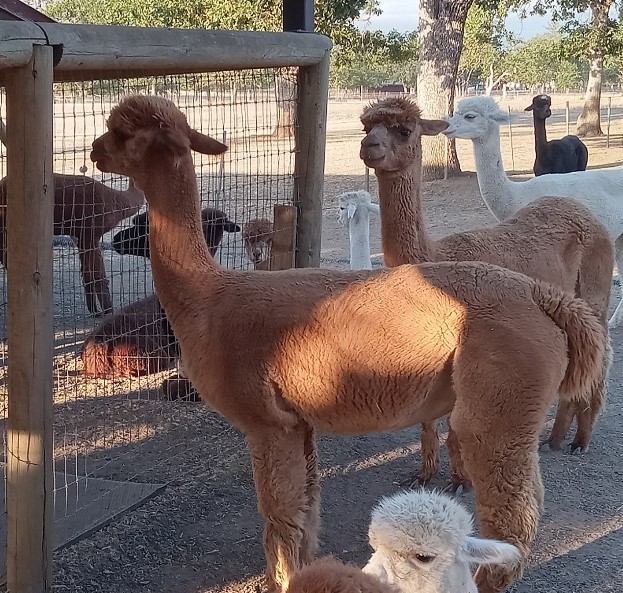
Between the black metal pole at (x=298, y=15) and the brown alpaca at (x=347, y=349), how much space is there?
2.00 meters

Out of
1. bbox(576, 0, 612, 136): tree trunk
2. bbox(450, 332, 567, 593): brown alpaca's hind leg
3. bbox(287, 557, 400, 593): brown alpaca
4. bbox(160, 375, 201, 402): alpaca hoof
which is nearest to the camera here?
bbox(287, 557, 400, 593): brown alpaca

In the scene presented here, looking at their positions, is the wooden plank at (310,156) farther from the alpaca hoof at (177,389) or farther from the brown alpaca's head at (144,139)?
the brown alpaca's head at (144,139)

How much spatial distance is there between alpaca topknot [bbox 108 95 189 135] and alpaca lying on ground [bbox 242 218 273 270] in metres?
2.47

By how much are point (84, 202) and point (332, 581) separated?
383 cm

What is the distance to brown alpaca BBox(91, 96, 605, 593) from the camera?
3.20 m

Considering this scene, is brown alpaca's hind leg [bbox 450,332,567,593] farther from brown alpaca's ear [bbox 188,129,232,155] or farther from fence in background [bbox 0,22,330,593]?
fence in background [bbox 0,22,330,593]

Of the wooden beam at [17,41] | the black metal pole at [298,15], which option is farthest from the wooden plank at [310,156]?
the wooden beam at [17,41]

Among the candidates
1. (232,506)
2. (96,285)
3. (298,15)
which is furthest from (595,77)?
(232,506)

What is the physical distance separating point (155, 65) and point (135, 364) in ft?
9.43

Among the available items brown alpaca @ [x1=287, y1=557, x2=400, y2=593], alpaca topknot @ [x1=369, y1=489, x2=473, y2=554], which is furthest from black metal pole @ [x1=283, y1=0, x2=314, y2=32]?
brown alpaca @ [x1=287, y1=557, x2=400, y2=593]

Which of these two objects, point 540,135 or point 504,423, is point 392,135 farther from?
point 540,135

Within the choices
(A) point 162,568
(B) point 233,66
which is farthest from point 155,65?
(A) point 162,568

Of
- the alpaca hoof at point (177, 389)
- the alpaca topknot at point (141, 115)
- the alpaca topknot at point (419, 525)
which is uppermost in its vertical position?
the alpaca topknot at point (141, 115)

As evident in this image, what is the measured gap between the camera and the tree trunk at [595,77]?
25.3 m
